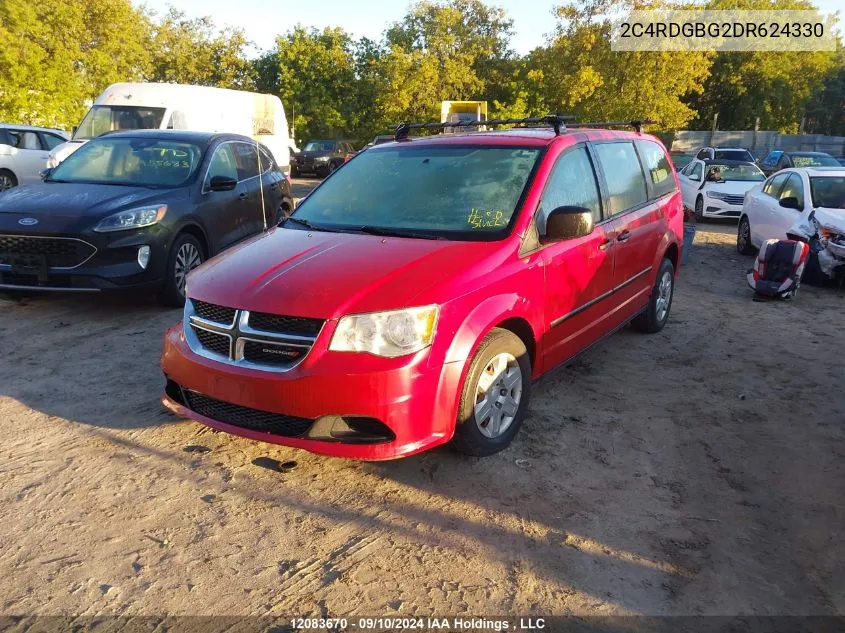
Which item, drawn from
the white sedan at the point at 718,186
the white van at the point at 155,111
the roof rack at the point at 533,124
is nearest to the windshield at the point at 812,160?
the white sedan at the point at 718,186

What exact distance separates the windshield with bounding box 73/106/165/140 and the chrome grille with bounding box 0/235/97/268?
8669 millimetres

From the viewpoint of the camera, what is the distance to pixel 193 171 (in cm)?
737

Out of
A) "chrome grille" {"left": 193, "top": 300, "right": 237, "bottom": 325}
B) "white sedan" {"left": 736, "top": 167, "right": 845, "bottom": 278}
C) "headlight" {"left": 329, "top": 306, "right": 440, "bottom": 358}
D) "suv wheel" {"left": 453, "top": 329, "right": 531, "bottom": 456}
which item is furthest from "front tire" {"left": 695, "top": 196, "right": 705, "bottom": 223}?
"chrome grille" {"left": 193, "top": 300, "right": 237, "bottom": 325}

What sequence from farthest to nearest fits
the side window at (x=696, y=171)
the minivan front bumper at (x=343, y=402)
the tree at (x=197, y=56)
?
the tree at (x=197, y=56) < the side window at (x=696, y=171) < the minivan front bumper at (x=343, y=402)

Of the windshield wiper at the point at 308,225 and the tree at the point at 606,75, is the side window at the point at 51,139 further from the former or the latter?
the tree at the point at 606,75

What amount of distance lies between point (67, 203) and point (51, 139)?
10.5 metres

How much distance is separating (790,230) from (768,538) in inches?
280

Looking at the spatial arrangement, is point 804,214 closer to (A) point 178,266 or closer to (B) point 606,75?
(A) point 178,266

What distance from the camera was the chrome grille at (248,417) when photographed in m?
3.46

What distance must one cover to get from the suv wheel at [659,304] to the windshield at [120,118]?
11.5m

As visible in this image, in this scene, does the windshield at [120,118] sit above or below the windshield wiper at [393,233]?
above

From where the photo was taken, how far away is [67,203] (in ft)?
21.2

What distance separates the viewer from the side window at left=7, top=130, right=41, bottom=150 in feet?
47.2

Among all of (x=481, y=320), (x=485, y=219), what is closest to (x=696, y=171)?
(x=485, y=219)
